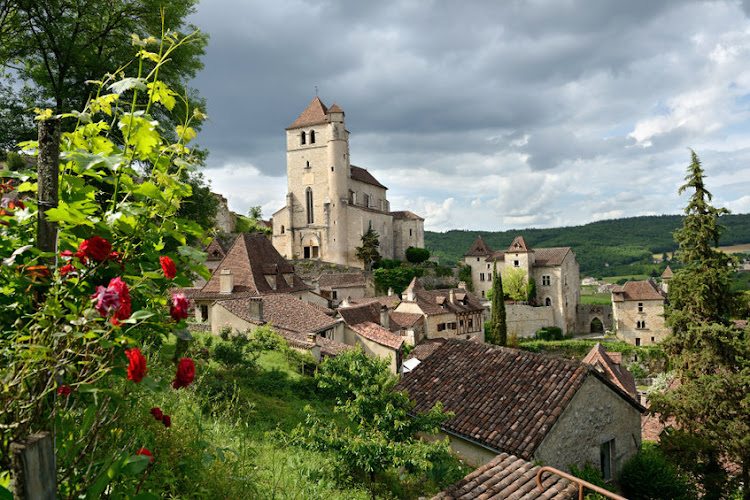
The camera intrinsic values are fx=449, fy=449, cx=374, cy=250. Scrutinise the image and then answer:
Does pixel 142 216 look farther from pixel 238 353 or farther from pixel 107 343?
pixel 238 353

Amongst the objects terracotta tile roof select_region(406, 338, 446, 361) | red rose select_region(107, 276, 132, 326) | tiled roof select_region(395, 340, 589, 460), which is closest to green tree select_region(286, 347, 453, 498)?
tiled roof select_region(395, 340, 589, 460)

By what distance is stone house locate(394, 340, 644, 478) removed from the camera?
1058cm

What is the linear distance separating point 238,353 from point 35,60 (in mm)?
10266

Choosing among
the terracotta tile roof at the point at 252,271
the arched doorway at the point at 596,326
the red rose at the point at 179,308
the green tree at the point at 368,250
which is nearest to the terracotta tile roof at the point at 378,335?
the terracotta tile roof at the point at 252,271

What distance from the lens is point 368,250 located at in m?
59.6

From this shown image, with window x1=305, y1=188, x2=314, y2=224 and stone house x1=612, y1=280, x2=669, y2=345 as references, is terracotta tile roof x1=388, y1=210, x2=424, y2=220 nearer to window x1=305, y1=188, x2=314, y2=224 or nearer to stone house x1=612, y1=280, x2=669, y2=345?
window x1=305, y1=188, x2=314, y2=224

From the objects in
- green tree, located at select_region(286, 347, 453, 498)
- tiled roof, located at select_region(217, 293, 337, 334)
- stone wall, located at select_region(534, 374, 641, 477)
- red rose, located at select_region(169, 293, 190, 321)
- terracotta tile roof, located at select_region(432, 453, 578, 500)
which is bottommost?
stone wall, located at select_region(534, 374, 641, 477)

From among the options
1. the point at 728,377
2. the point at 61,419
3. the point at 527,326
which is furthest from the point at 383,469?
the point at 527,326

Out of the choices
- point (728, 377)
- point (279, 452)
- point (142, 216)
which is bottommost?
point (728, 377)

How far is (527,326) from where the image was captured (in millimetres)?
59125

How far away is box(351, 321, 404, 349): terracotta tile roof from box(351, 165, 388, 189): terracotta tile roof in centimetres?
4385

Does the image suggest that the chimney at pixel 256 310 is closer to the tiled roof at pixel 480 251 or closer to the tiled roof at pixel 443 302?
the tiled roof at pixel 443 302

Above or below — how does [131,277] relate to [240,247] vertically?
below

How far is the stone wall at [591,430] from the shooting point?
35.0 feet
